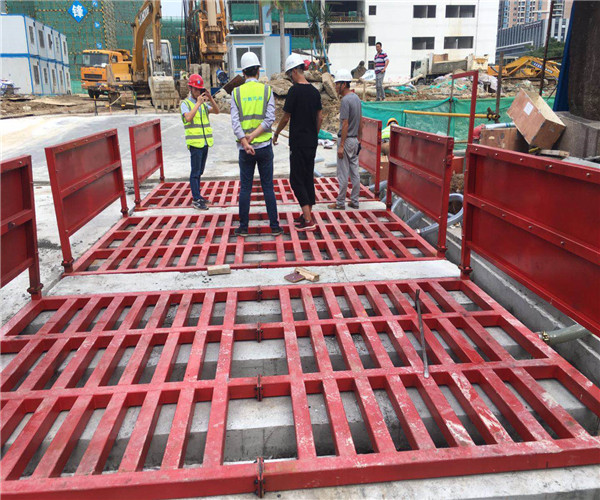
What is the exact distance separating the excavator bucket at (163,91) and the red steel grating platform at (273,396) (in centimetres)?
2053

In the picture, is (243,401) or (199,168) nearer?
(243,401)

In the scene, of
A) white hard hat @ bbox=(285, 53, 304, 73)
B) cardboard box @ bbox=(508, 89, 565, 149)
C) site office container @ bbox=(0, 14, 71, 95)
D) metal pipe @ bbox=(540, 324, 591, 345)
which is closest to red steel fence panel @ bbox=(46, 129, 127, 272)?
white hard hat @ bbox=(285, 53, 304, 73)

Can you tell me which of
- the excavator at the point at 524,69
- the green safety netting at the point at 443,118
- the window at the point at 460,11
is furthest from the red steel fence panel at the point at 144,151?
the window at the point at 460,11

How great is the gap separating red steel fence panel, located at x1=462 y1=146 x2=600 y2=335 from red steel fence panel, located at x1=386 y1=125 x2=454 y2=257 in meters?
0.59

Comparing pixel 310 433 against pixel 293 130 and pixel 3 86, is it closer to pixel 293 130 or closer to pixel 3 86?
pixel 293 130

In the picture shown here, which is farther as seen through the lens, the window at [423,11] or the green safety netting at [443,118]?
the window at [423,11]

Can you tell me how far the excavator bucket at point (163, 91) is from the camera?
22.1 metres

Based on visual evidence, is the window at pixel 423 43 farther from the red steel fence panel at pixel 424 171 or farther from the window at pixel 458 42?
the red steel fence panel at pixel 424 171

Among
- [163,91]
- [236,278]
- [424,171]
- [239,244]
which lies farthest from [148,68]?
[236,278]

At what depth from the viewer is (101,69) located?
95.9 ft

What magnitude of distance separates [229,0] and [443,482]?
177 feet

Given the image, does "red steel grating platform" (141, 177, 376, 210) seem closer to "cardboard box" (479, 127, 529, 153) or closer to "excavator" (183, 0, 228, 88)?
"cardboard box" (479, 127, 529, 153)

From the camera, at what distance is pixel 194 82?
6.61 meters

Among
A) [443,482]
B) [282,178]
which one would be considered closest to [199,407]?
[443,482]
